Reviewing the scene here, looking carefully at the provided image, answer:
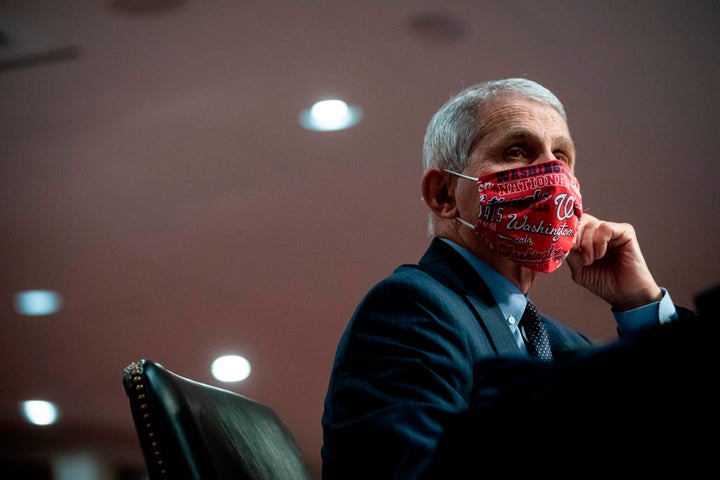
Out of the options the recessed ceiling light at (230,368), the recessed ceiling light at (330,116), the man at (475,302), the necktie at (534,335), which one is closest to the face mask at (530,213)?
the man at (475,302)

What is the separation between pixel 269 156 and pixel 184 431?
3.99m

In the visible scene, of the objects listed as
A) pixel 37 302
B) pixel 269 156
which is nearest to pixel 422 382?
pixel 269 156

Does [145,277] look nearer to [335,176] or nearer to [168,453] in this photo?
[335,176]

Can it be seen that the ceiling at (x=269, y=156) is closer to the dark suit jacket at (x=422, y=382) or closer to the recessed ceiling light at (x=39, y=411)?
the recessed ceiling light at (x=39, y=411)

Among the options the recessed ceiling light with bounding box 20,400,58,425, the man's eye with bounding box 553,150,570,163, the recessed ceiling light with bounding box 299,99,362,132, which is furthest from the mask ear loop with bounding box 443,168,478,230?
the recessed ceiling light with bounding box 20,400,58,425

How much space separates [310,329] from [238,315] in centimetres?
63

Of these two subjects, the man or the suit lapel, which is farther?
the suit lapel

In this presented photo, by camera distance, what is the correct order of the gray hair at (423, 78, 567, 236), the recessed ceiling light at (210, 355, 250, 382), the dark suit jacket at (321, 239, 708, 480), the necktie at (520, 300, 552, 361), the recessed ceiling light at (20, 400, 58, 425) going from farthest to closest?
the recessed ceiling light at (20, 400, 58, 425), the recessed ceiling light at (210, 355, 250, 382), the gray hair at (423, 78, 567, 236), the necktie at (520, 300, 552, 361), the dark suit jacket at (321, 239, 708, 480)

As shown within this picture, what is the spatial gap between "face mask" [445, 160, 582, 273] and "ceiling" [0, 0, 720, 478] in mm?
2671

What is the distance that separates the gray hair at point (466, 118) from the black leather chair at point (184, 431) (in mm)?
796

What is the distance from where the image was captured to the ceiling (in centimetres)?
410

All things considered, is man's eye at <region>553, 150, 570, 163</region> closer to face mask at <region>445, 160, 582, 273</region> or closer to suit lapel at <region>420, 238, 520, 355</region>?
face mask at <region>445, 160, 582, 273</region>

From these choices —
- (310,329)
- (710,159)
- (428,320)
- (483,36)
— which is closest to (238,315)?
(310,329)

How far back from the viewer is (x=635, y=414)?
53 centimetres
